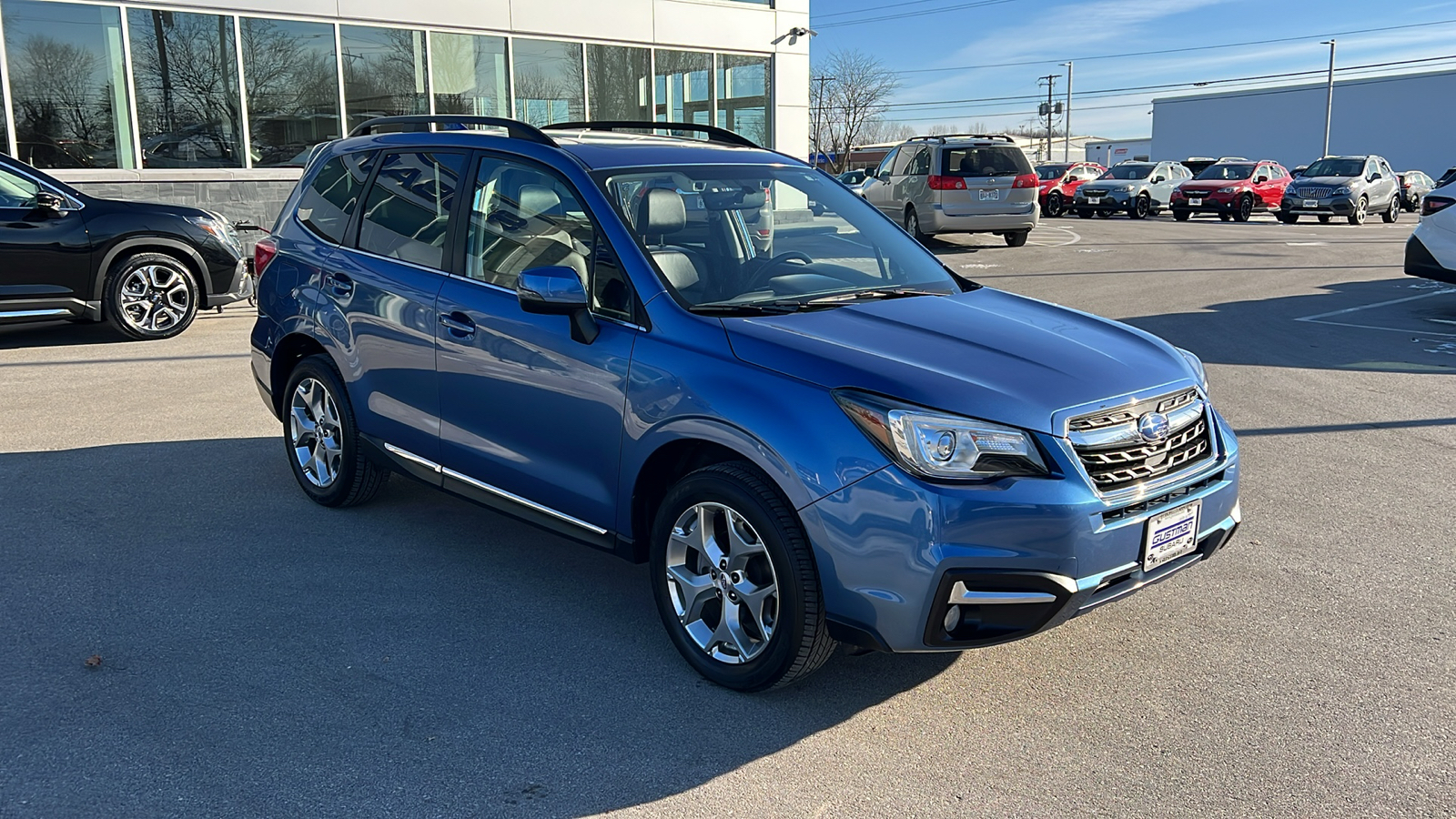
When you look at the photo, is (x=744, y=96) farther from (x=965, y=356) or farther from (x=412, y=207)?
(x=965, y=356)

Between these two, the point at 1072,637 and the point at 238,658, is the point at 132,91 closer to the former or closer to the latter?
the point at 238,658

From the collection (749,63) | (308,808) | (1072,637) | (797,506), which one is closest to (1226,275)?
(749,63)

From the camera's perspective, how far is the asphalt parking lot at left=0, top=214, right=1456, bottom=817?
3.23 metres

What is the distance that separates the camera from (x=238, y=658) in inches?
160

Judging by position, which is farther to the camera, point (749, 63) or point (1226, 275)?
point (749, 63)

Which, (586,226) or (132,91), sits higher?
(132,91)

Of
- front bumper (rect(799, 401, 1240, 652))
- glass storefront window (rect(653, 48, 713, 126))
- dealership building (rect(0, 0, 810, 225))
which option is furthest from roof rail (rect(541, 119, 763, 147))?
glass storefront window (rect(653, 48, 713, 126))

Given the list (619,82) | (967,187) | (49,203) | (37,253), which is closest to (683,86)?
(619,82)

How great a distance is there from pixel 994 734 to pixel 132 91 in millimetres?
16362

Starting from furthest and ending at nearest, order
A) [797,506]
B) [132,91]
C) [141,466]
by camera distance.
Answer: [132,91] < [141,466] < [797,506]

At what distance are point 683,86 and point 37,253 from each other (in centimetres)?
1297

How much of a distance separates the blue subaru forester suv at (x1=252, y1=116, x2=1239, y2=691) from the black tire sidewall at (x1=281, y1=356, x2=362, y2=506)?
2cm

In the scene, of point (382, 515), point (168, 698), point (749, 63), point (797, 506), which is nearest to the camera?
point (797, 506)

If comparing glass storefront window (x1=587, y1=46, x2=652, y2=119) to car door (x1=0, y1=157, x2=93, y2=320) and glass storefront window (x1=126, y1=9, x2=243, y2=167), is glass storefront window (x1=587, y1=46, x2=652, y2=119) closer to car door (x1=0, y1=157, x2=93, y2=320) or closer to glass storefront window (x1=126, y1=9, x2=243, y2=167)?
glass storefront window (x1=126, y1=9, x2=243, y2=167)
